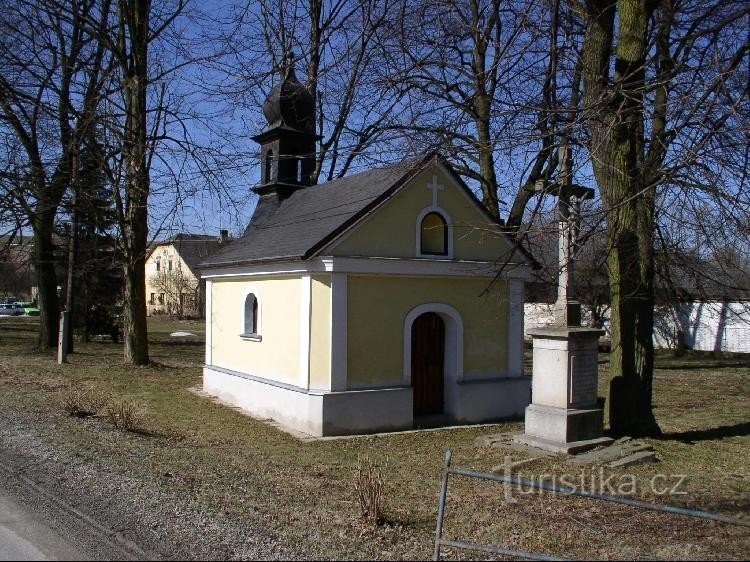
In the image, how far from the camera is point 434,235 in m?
12.6

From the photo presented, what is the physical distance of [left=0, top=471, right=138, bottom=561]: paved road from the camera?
16.8 feet

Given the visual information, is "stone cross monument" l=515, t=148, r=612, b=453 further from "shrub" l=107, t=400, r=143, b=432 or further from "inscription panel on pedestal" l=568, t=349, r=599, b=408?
"shrub" l=107, t=400, r=143, b=432

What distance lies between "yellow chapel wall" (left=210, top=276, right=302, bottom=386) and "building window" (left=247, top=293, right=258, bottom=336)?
11 centimetres

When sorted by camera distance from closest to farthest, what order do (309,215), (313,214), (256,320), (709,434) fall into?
(709,434) → (313,214) → (309,215) → (256,320)

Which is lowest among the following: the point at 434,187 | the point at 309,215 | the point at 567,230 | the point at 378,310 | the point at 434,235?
A: the point at 378,310

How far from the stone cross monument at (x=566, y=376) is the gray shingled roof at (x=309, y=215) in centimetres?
262

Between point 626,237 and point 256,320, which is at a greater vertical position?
point 626,237

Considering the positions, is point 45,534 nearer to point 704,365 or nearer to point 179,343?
point 179,343

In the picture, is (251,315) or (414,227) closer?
(414,227)

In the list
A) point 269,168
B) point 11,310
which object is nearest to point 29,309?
point 11,310

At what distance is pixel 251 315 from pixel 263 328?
3.22 feet

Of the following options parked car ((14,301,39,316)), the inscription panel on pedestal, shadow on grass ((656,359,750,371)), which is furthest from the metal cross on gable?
parked car ((14,301,39,316))

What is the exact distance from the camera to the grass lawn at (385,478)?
18.7 feet

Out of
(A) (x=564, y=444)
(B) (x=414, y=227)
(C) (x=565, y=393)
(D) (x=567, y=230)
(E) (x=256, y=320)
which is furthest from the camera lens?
(E) (x=256, y=320)
